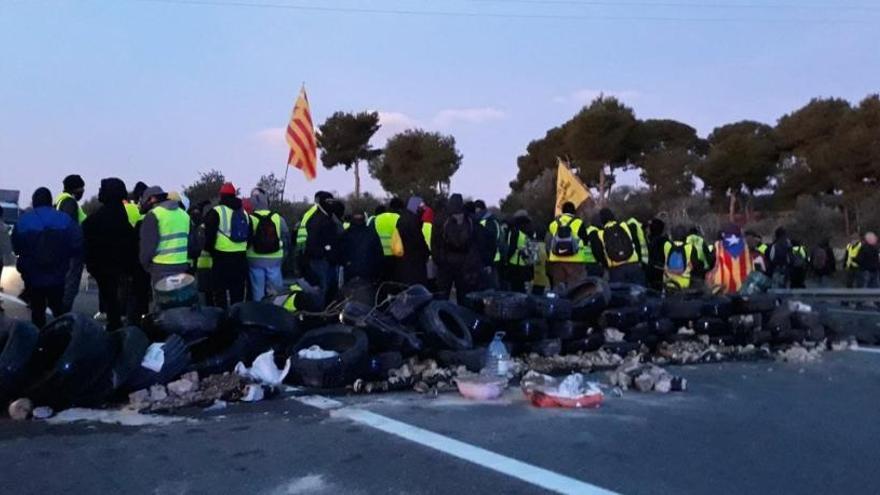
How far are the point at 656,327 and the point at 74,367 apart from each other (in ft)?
21.5

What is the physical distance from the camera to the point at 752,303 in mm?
12664

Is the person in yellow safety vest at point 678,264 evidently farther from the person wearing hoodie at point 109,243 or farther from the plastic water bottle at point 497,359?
the person wearing hoodie at point 109,243

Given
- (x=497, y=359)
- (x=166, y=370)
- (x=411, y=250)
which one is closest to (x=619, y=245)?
(x=411, y=250)

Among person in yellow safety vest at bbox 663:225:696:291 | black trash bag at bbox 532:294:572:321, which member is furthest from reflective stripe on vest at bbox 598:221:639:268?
black trash bag at bbox 532:294:572:321

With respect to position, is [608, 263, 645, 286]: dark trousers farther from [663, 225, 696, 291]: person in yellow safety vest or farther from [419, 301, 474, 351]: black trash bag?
[419, 301, 474, 351]: black trash bag

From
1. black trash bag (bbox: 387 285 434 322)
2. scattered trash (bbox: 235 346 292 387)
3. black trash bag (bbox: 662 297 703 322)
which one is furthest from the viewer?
black trash bag (bbox: 662 297 703 322)

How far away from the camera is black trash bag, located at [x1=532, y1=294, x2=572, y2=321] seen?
35.9ft

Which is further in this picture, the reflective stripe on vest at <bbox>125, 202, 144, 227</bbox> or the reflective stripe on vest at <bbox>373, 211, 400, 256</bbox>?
the reflective stripe on vest at <bbox>373, 211, 400, 256</bbox>

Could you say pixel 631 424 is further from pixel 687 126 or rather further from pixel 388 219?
pixel 687 126

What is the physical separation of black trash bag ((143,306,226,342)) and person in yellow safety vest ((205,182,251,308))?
10.4 feet

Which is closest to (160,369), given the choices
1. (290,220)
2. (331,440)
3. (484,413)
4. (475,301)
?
(331,440)

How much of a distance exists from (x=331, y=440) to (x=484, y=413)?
152cm

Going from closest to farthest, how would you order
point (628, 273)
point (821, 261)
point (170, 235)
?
point (170, 235), point (628, 273), point (821, 261)

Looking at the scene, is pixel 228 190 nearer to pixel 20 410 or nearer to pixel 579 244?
pixel 20 410
